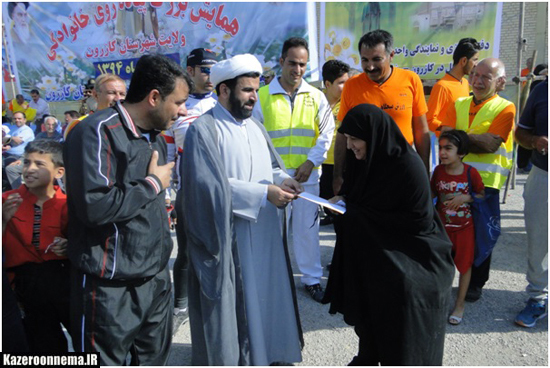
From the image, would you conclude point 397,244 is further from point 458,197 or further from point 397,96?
point 397,96

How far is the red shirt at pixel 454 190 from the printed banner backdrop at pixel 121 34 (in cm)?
Result: 722

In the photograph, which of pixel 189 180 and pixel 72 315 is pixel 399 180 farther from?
pixel 72 315

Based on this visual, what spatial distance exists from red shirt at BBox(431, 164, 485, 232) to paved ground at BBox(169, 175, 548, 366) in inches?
30.6

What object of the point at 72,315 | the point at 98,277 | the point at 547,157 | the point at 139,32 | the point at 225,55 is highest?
the point at 139,32

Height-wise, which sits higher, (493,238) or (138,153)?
(138,153)

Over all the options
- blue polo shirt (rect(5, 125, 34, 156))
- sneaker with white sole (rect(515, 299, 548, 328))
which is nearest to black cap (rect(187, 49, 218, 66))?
sneaker with white sole (rect(515, 299, 548, 328))

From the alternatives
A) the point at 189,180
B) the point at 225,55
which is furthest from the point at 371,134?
the point at 225,55

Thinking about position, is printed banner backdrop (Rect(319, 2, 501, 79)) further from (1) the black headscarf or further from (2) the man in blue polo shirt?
(1) the black headscarf

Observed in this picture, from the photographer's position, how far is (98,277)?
1779 millimetres

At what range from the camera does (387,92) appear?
3.41m

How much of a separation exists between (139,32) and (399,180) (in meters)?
12.6

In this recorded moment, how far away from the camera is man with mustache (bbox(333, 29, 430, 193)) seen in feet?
11.0

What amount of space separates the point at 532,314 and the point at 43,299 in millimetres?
3352

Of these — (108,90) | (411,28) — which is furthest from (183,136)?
(411,28)
